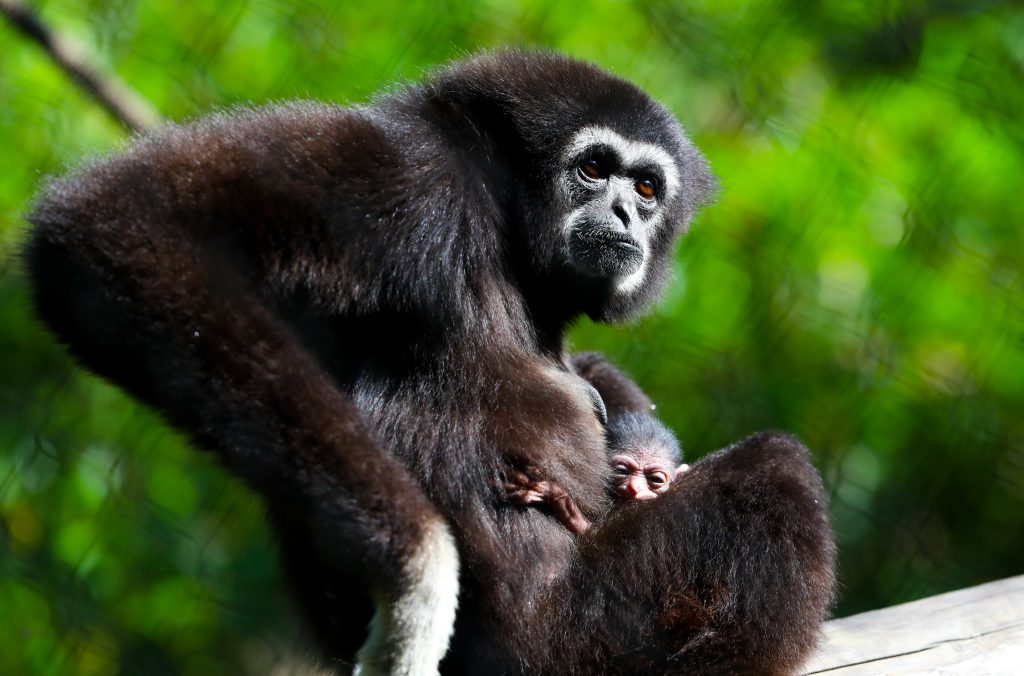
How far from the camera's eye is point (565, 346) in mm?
2504

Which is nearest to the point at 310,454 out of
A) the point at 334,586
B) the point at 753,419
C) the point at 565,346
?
the point at 334,586

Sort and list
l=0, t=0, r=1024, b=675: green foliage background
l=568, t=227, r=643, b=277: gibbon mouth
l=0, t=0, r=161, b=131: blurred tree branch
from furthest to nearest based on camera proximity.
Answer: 1. l=0, t=0, r=1024, b=675: green foliage background
2. l=0, t=0, r=161, b=131: blurred tree branch
3. l=568, t=227, r=643, b=277: gibbon mouth

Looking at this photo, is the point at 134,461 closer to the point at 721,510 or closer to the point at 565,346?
the point at 565,346

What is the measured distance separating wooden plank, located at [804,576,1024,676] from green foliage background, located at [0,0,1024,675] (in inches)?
44.2

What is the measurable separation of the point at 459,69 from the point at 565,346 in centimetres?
63

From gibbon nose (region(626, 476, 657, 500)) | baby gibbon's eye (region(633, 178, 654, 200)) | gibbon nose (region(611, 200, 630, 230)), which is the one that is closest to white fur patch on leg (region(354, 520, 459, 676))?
gibbon nose (region(626, 476, 657, 500))

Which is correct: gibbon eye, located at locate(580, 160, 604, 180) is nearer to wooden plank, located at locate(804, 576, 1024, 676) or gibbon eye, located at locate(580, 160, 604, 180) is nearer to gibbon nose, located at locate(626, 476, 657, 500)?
gibbon nose, located at locate(626, 476, 657, 500)

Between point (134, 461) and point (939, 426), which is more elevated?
point (939, 426)

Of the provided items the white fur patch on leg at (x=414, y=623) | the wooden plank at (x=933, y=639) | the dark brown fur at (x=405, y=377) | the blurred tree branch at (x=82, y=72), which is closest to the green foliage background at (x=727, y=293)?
the blurred tree branch at (x=82, y=72)

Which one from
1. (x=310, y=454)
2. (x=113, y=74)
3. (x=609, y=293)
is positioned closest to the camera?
(x=310, y=454)

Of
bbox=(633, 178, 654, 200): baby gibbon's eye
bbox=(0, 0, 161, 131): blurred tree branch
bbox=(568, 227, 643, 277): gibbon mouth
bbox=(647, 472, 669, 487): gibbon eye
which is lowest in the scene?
bbox=(0, 0, 161, 131): blurred tree branch

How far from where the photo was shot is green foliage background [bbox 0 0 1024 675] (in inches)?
144

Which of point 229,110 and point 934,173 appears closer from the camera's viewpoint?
point 229,110

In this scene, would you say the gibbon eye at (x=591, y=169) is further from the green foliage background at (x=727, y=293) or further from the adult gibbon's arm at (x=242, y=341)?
the green foliage background at (x=727, y=293)
